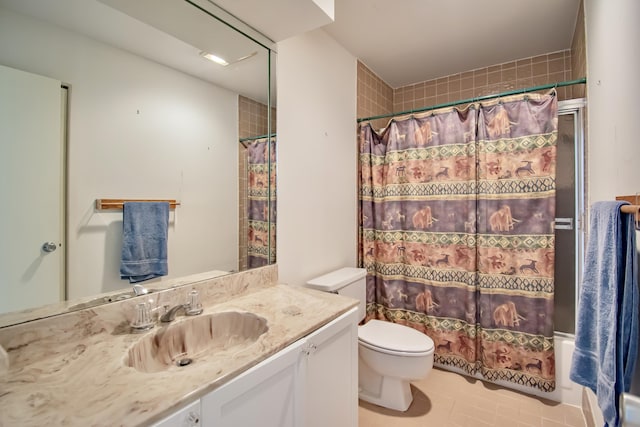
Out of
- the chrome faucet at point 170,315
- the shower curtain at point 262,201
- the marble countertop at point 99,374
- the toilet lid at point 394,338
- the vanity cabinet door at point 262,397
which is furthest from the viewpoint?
the toilet lid at point 394,338

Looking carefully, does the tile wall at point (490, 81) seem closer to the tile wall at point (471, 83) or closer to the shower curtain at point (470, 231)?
the tile wall at point (471, 83)

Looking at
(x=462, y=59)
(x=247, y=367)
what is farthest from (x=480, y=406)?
(x=462, y=59)

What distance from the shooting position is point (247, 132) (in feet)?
5.26

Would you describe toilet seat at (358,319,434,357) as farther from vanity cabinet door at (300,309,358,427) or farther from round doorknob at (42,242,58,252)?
round doorknob at (42,242,58,252)

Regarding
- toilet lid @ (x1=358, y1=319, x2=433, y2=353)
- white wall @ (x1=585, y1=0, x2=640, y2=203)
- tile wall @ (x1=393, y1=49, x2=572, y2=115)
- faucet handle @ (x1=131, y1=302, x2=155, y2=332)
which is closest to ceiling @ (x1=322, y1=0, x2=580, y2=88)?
tile wall @ (x1=393, y1=49, x2=572, y2=115)

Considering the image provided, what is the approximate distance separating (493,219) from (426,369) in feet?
3.55

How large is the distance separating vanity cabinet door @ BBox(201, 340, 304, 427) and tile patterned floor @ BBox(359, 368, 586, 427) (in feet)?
3.35

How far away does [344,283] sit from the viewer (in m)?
1.92

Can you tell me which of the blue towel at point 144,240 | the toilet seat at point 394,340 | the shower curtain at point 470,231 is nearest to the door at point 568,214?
the shower curtain at point 470,231

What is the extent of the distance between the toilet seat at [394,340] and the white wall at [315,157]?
0.50 metres

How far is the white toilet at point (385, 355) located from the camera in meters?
1.71

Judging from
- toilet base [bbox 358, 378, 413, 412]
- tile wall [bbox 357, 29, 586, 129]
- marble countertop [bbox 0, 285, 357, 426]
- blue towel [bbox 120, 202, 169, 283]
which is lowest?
toilet base [bbox 358, 378, 413, 412]

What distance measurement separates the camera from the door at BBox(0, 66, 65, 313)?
34.1 inches

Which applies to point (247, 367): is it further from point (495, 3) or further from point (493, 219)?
point (495, 3)
